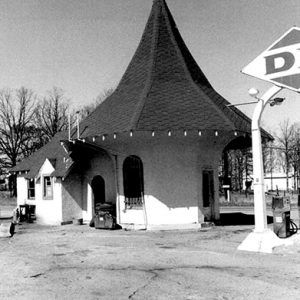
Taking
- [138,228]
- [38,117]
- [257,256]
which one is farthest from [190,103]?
[38,117]

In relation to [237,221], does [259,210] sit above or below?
above

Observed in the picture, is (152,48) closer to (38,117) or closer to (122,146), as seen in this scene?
(122,146)

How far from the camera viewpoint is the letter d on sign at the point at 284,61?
11680 mm

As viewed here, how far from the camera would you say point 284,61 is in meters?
11.8

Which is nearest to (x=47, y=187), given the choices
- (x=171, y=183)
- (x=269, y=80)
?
(x=171, y=183)

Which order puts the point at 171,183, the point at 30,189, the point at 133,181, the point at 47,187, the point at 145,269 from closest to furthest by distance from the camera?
the point at 145,269 → the point at 171,183 → the point at 133,181 → the point at 47,187 → the point at 30,189

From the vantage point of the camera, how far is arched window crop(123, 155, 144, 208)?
17422 mm

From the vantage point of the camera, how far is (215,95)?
Result: 63.3 ft

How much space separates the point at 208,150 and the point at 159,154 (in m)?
2.18

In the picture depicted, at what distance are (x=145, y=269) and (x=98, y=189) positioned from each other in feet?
38.0

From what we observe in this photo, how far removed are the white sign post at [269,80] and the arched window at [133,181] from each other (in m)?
6.48

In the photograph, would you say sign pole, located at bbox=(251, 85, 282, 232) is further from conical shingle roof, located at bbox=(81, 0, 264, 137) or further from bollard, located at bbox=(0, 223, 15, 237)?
bollard, located at bbox=(0, 223, 15, 237)

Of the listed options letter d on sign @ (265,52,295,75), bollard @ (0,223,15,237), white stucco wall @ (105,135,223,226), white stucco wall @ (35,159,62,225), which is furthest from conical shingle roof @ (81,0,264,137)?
bollard @ (0,223,15,237)

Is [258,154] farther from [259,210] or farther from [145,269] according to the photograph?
[145,269]
